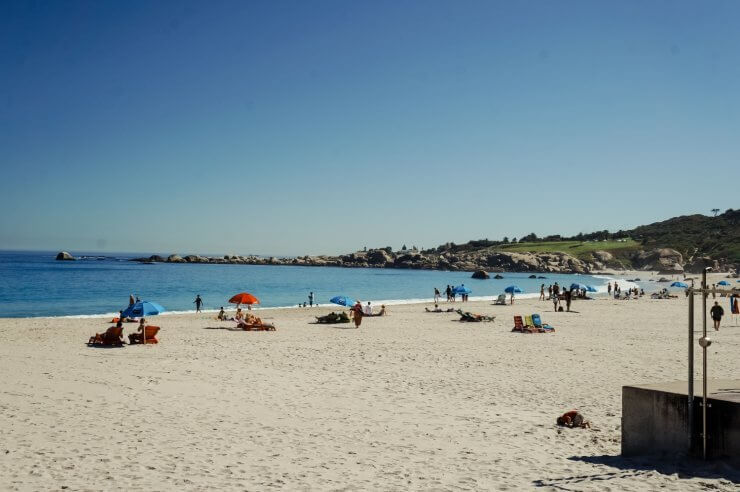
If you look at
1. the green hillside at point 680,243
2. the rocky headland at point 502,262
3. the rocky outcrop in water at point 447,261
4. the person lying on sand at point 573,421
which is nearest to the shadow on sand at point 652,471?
the person lying on sand at point 573,421

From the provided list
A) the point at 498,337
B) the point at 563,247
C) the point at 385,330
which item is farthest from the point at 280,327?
the point at 563,247

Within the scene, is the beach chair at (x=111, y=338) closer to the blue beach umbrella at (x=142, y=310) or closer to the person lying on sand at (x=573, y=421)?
the blue beach umbrella at (x=142, y=310)

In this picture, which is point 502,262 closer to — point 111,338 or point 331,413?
point 111,338

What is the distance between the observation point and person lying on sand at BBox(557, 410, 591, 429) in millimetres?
10383

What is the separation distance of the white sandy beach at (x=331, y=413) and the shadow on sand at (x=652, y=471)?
4 centimetres

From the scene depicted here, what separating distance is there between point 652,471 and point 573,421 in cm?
275

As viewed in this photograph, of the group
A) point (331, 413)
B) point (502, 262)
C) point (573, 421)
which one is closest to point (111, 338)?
point (331, 413)

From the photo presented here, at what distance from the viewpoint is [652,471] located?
7680 millimetres

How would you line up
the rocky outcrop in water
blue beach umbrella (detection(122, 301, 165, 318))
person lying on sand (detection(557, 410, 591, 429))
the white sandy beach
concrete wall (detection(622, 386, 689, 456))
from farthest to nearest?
1. the rocky outcrop in water
2. blue beach umbrella (detection(122, 301, 165, 318))
3. person lying on sand (detection(557, 410, 591, 429))
4. concrete wall (detection(622, 386, 689, 456))
5. the white sandy beach

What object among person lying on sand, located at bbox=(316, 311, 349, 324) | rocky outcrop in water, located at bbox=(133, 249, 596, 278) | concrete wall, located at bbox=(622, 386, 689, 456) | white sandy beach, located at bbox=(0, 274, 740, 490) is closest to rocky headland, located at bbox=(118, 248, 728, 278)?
rocky outcrop in water, located at bbox=(133, 249, 596, 278)

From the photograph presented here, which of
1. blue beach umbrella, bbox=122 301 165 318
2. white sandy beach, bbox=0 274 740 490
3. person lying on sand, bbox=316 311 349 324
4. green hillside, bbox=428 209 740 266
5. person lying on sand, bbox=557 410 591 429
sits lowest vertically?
person lying on sand, bbox=316 311 349 324

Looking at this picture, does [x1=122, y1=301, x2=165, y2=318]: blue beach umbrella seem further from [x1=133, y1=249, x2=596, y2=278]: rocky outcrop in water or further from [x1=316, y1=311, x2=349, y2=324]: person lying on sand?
[x1=133, y1=249, x2=596, y2=278]: rocky outcrop in water

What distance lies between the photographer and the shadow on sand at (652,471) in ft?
24.1

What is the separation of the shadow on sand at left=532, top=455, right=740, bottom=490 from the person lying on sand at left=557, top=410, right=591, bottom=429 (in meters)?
2.08
